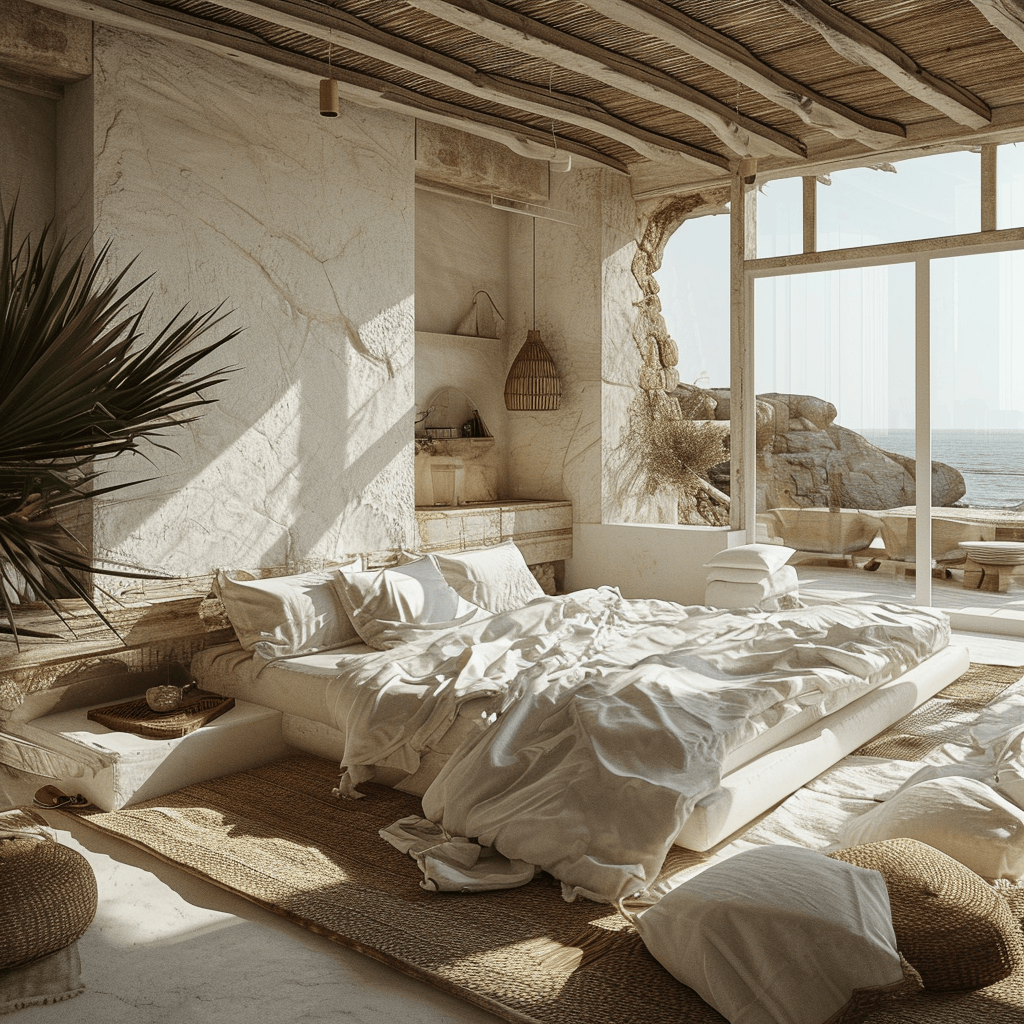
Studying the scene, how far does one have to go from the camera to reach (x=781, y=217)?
723cm

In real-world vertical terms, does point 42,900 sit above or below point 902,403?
below

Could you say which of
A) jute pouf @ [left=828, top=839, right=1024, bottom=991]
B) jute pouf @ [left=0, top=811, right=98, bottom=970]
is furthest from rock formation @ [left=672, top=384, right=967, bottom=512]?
jute pouf @ [left=0, top=811, right=98, bottom=970]

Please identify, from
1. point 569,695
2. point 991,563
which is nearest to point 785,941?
point 569,695

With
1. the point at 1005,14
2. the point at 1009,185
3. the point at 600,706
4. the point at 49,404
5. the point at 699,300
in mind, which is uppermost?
the point at 1005,14

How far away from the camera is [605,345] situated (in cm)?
748

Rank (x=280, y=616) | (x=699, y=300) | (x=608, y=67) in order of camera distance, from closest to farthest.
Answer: (x=280, y=616) < (x=608, y=67) < (x=699, y=300)

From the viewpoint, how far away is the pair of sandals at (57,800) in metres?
3.85

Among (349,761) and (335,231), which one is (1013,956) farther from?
(335,231)

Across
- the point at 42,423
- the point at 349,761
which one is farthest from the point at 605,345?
the point at 42,423

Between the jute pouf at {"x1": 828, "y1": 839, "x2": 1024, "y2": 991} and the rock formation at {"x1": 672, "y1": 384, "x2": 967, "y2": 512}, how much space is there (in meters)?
4.61

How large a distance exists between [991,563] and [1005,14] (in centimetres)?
349

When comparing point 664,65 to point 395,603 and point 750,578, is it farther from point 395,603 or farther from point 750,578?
point 395,603

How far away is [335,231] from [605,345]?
8.29ft

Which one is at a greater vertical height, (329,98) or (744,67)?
(744,67)
